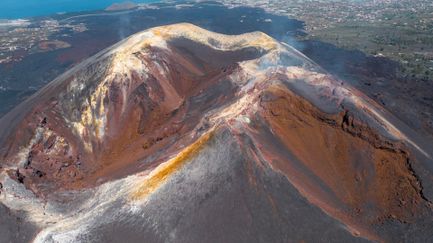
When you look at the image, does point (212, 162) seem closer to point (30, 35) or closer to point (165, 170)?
point (165, 170)

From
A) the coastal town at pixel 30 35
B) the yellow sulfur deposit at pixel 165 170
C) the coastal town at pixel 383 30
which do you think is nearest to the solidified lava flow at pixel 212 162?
the yellow sulfur deposit at pixel 165 170

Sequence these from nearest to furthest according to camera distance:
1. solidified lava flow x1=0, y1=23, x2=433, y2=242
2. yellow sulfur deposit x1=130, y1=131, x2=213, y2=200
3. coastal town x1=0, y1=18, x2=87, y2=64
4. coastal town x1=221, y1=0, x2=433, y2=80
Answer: solidified lava flow x1=0, y1=23, x2=433, y2=242, yellow sulfur deposit x1=130, y1=131, x2=213, y2=200, coastal town x1=221, y1=0, x2=433, y2=80, coastal town x1=0, y1=18, x2=87, y2=64

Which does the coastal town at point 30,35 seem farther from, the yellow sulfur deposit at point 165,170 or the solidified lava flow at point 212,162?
the yellow sulfur deposit at point 165,170

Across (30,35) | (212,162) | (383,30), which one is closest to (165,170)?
(212,162)

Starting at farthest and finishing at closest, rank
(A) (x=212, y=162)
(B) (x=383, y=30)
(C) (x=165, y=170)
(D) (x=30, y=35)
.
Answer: (D) (x=30, y=35) < (B) (x=383, y=30) < (C) (x=165, y=170) < (A) (x=212, y=162)

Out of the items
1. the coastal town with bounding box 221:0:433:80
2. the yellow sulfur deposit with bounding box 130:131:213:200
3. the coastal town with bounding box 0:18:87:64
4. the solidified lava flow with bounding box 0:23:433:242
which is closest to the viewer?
the solidified lava flow with bounding box 0:23:433:242

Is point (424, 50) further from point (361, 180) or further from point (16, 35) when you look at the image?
point (16, 35)

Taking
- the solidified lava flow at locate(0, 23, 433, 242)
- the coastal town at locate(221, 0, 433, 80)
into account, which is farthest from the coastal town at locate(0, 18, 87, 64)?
the coastal town at locate(221, 0, 433, 80)

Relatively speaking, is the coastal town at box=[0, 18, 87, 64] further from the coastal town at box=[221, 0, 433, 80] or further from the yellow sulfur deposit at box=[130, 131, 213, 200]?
the yellow sulfur deposit at box=[130, 131, 213, 200]
